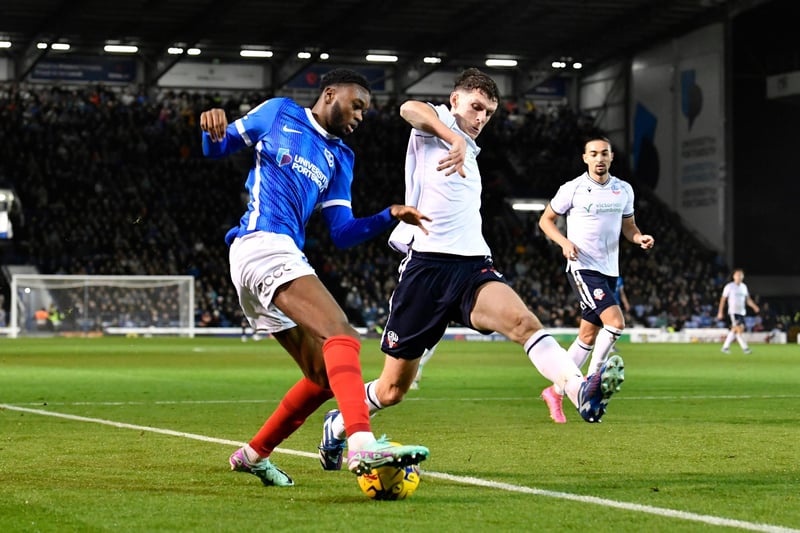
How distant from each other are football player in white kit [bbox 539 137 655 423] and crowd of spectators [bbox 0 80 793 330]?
30.6 metres

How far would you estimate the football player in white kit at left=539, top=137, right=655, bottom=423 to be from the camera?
12.6m

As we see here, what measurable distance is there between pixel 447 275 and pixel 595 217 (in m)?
5.44

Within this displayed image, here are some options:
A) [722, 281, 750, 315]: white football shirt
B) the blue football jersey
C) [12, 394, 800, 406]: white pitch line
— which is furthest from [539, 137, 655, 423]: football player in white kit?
[722, 281, 750, 315]: white football shirt

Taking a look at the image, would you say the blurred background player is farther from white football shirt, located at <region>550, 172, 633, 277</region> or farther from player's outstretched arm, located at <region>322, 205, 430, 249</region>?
white football shirt, located at <region>550, 172, 633, 277</region>

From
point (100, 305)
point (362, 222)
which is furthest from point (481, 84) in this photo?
point (100, 305)

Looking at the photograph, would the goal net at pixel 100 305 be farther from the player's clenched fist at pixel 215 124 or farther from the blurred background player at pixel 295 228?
the player's clenched fist at pixel 215 124

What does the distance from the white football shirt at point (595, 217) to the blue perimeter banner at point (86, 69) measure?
43.5 metres

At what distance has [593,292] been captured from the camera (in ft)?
41.5

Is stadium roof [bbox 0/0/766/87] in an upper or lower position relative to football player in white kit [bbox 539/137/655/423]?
upper

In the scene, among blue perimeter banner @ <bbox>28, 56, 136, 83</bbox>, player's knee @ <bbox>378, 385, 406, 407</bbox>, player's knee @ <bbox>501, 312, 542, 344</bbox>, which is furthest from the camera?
blue perimeter banner @ <bbox>28, 56, 136, 83</bbox>

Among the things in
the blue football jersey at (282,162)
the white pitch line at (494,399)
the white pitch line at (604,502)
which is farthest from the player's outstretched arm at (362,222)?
the white pitch line at (494,399)

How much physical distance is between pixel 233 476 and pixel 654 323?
40409mm

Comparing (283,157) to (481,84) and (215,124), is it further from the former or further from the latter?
(481,84)

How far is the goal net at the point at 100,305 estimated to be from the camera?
132 ft
